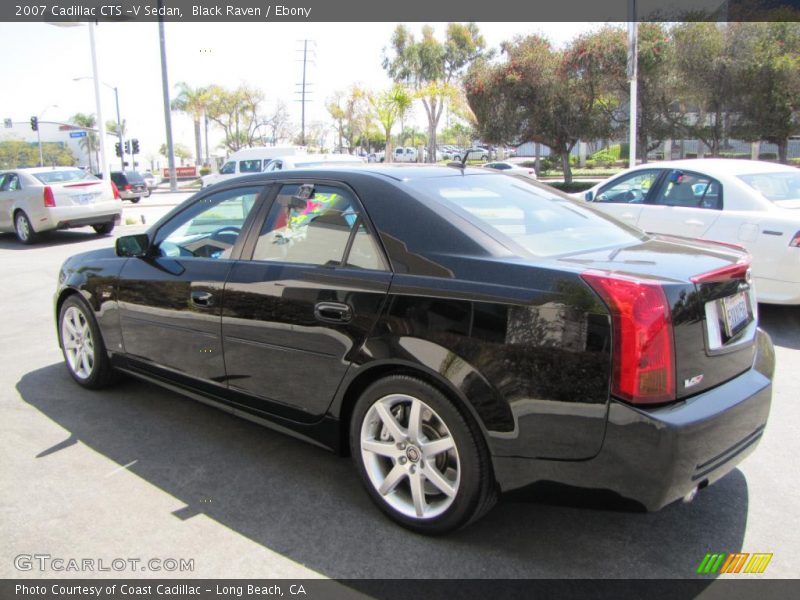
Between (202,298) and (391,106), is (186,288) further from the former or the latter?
(391,106)

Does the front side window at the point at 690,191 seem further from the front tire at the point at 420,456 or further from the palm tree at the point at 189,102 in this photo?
the palm tree at the point at 189,102

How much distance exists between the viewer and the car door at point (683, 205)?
6477 millimetres

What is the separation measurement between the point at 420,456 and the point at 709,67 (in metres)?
29.1

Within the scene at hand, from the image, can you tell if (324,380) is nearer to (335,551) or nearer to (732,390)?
(335,551)

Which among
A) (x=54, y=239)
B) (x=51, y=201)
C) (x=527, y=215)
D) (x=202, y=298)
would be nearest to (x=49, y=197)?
(x=51, y=201)

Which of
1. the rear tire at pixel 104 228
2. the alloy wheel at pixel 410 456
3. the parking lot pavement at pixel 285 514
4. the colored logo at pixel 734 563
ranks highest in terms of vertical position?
the rear tire at pixel 104 228

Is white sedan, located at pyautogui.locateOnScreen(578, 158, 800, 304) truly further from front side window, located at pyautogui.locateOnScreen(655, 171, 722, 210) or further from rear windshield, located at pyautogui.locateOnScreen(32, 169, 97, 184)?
rear windshield, located at pyautogui.locateOnScreen(32, 169, 97, 184)

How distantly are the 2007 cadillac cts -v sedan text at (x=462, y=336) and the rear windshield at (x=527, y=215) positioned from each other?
0.01 m

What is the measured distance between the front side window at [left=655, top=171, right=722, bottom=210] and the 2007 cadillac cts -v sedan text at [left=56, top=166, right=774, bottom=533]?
11.5 feet

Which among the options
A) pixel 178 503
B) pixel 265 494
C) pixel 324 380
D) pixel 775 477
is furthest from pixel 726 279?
pixel 178 503

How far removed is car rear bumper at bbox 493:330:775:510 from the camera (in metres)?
2.30

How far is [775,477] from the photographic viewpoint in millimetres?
3367

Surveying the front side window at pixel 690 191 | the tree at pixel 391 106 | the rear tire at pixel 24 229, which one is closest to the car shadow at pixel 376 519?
the front side window at pixel 690 191

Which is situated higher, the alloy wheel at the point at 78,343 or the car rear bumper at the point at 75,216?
the car rear bumper at the point at 75,216
